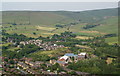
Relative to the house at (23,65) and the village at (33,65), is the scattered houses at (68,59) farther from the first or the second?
the house at (23,65)

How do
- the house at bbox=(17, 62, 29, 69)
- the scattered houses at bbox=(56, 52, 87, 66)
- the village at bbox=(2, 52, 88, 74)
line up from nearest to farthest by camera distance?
the village at bbox=(2, 52, 88, 74), the house at bbox=(17, 62, 29, 69), the scattered houses at bbox=(56, 52, 87, 66)

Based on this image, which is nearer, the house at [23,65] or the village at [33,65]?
the village at [33,65]

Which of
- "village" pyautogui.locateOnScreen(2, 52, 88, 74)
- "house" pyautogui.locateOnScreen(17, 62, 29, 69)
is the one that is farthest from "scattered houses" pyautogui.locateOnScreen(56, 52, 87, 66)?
"house" pyautogui.locateOnScreen(17, 62, 29, 69)

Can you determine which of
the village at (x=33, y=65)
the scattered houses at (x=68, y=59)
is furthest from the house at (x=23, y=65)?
the scattered houses at (x=68, y=59)

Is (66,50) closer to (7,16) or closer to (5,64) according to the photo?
(5,64)

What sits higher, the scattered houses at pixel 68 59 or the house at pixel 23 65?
the scattered houses at pixel 68 59

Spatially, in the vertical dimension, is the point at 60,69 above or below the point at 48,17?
below

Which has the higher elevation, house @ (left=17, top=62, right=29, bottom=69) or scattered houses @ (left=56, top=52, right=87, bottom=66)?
scattered houses @ (left=56, top=52, right=87, bottom=66)

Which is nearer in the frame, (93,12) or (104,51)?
(104,51)

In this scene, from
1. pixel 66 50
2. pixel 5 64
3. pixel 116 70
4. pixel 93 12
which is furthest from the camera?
pixel 93 12

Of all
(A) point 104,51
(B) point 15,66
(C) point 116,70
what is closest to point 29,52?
(B) point 15,66

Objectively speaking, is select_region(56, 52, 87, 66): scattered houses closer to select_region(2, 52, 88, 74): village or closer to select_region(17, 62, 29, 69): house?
select_region(2, 52, 88, 74): village
